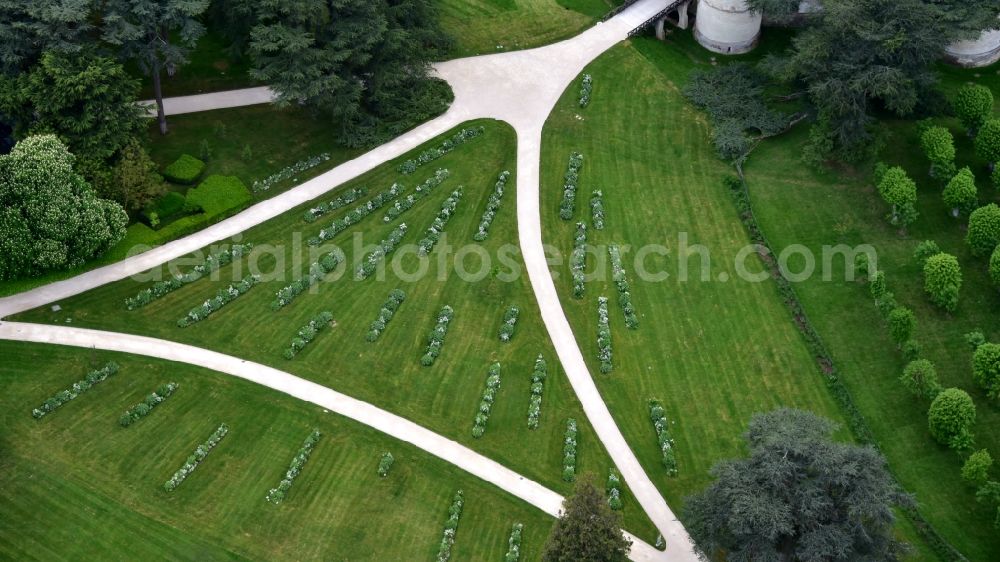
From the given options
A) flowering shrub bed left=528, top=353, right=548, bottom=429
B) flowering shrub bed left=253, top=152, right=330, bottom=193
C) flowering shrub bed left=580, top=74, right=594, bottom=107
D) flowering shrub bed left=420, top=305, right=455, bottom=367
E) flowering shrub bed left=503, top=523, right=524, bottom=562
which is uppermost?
flowering shrub bed left=580, top=74, right=594, bottom=107

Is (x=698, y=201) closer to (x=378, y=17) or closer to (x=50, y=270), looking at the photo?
(x=378, y=17)

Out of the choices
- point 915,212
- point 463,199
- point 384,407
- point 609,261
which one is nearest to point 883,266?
point 915,212

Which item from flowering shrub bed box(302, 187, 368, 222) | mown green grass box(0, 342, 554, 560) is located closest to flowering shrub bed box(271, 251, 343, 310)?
flowering shrub bed box(302, 187, 368, 222)

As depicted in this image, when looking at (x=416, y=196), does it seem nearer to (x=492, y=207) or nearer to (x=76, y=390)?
(x=492, y=207)

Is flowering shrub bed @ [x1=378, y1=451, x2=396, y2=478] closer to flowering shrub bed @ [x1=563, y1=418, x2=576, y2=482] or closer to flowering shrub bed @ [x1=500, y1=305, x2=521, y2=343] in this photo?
flowering shrub bed @ [x1=563, y1=418, x2=576, y2=482]

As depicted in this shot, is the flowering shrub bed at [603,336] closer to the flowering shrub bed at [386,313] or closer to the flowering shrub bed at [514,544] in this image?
the flowering shrub bed at [514,544]

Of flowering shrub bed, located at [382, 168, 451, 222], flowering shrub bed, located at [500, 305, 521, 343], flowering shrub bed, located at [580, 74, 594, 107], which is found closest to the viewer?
flowering shrub bed, located at [500, 305, 521, 343]

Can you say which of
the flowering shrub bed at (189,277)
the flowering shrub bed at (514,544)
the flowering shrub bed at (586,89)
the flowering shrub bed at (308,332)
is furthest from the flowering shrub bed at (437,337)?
the flowering shrub bed at (586,89)
